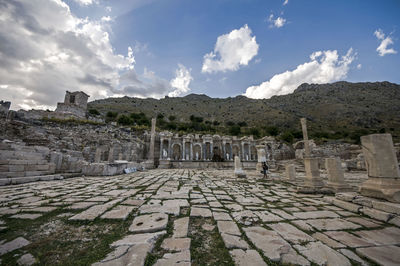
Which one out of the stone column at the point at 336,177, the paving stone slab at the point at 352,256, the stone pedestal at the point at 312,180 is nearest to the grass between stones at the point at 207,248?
the paving stone slab at the point at 352,256

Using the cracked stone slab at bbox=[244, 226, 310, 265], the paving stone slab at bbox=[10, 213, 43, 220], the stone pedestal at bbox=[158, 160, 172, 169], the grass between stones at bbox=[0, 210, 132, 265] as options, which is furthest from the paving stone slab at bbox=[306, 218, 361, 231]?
the stone pedestal at bbox=[158, 160, 172, 169]

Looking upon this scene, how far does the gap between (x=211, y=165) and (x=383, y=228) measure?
16100 mm

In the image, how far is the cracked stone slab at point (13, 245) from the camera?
155cm

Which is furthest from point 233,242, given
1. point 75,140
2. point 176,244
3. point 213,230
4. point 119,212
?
point 75,140

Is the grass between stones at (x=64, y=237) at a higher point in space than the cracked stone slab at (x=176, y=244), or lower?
higher

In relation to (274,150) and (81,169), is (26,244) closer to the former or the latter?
(81,169)

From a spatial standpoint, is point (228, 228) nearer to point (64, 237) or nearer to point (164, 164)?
point (64, 237)

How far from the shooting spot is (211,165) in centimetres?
1819

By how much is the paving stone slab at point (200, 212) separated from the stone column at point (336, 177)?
467cm

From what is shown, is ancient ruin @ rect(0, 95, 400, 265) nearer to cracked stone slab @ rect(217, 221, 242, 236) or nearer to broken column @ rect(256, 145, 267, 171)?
cracked stone slab @ rect(217, 221, 242, 236)

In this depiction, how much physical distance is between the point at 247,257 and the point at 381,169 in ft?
14.0

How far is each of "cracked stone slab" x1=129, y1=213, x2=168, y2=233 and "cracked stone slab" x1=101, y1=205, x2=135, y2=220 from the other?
0.87ft

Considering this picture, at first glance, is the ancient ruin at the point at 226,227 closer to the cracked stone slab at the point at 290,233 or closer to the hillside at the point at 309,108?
the cracked stone slab at the point at 290,233

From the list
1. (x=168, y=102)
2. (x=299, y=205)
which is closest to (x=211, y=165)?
(x=299, y=205)
